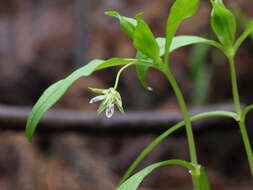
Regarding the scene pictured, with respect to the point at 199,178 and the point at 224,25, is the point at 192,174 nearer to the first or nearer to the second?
the point at 199,178

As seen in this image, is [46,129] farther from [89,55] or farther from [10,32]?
[10,32]

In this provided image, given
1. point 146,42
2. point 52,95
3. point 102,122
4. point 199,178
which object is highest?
point 146,42

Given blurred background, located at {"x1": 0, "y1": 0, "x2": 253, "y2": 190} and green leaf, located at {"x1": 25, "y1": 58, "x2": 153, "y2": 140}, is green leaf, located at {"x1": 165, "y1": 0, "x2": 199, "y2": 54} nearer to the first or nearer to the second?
green leaf, located at {"x1": 25, "y1": 58, "x2": 153, "y2": 140}

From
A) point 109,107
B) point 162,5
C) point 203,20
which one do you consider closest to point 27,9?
point 162,5

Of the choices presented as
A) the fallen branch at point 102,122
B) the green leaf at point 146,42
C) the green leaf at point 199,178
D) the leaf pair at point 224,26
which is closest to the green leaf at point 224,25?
the leaf pair at point 224,26

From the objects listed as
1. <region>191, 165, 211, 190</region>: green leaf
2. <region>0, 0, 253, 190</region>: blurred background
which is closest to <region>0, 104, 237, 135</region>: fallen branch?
<region>0, 0, 253, 190</region>: blurred background

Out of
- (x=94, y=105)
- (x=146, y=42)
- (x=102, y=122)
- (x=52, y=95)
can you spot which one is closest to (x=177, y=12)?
(x=146, y=42)
